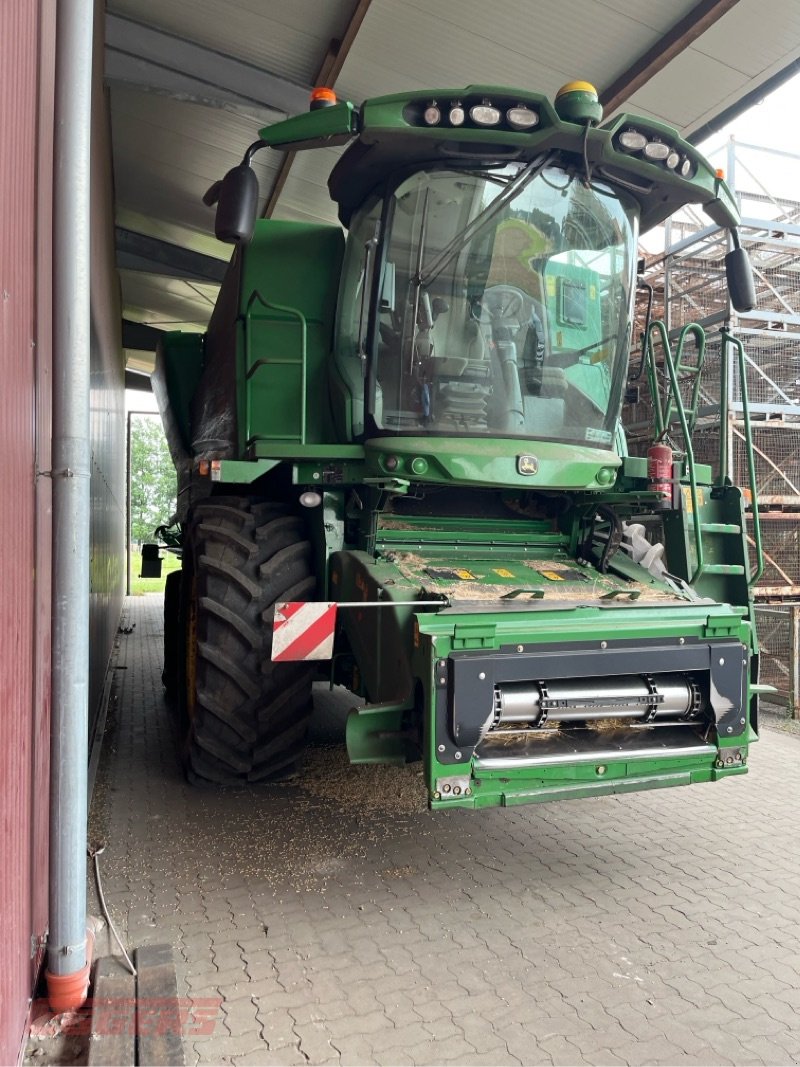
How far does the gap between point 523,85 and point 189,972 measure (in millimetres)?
6529

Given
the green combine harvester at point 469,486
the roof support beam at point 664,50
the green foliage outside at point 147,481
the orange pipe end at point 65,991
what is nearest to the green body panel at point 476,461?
the green combine harvester at point 469,486

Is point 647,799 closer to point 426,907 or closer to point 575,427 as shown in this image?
point 426,907

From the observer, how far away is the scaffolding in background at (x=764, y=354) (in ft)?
28.4

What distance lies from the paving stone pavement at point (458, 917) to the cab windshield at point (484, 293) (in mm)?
1963

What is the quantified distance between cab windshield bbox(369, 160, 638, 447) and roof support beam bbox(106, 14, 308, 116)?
4.07m

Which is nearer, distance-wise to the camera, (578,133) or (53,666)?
(53,666)

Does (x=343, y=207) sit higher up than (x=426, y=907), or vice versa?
(x=343, y=207)

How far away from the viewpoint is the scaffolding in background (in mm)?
8656

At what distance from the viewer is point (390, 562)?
12.9 feet

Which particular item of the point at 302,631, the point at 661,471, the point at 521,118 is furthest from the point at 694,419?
the point at 302,631

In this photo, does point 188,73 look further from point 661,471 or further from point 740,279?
point 661,471

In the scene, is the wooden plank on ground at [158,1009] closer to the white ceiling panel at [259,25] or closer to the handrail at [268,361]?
the handrail at [268,361]

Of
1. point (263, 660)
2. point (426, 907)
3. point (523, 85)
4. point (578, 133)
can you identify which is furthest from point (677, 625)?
point (523, 85)

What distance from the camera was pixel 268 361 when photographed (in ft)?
14.1
